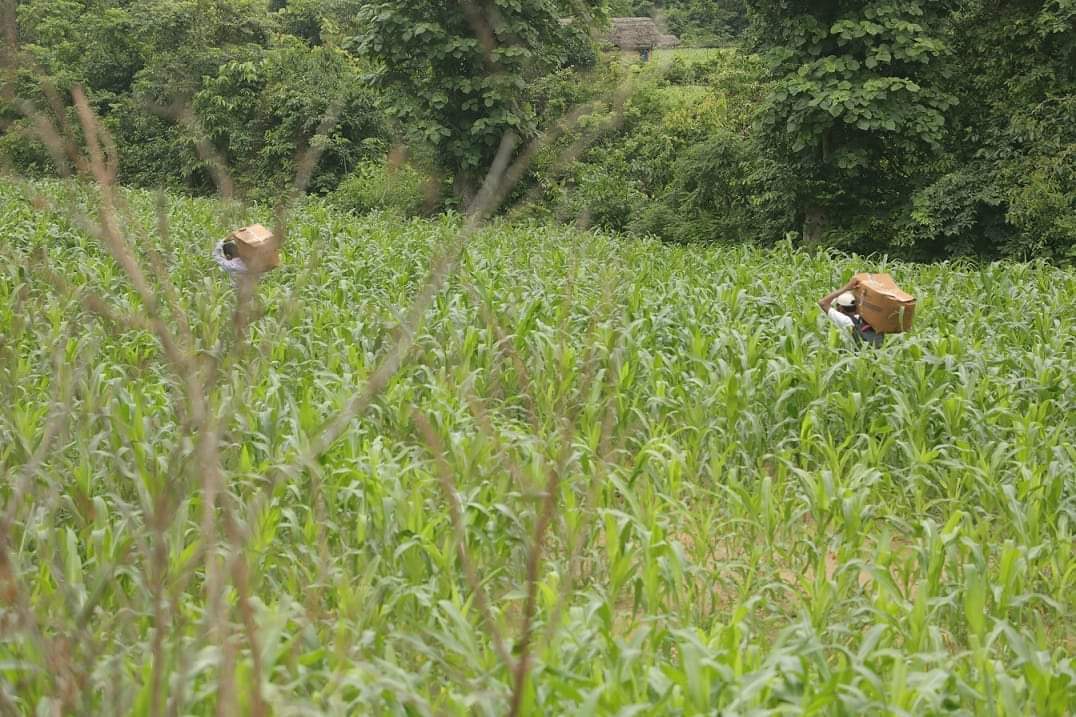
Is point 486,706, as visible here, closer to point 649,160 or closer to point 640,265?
point 640,265

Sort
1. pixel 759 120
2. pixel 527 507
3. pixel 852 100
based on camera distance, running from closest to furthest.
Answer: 1. pixel 527 507
2. pixel 852 100
3. pixel 759 120

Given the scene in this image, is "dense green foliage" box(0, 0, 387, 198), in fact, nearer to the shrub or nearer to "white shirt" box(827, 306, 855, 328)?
the shrub

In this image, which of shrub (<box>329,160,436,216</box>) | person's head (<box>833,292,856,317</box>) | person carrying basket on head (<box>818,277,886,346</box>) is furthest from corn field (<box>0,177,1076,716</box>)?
shrub (<box>329,160,436,216</box>)

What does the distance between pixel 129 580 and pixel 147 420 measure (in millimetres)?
1203

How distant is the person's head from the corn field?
0.33m

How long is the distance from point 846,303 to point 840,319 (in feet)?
0.79

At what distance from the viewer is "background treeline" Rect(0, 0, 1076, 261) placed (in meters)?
12.4

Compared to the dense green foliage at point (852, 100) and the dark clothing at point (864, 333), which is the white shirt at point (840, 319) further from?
the dense green foliage at point (852, 100)

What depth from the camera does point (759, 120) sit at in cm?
1395

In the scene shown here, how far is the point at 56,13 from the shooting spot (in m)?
28.4

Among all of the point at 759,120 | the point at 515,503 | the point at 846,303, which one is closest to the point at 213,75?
the point at 759,120

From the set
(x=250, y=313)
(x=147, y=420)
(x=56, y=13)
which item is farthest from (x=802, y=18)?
(x=56, y=13)

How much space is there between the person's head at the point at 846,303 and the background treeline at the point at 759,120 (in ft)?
8.26

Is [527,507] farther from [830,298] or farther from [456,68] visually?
[456,68]
